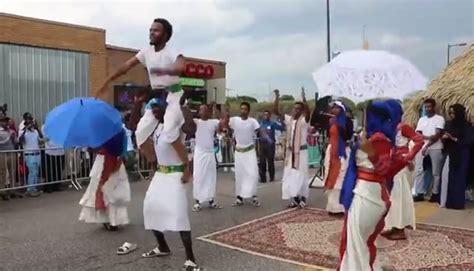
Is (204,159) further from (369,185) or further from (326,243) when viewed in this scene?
(369,185)

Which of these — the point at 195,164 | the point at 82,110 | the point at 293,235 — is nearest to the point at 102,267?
the point at 82,110

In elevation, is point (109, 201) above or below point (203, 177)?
below

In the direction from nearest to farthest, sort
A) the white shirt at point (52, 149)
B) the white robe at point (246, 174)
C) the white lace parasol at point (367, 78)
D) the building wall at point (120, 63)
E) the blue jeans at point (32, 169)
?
the white lace parasol at point (367, 78) → the white robe at point (246, 174) → the blue jeans at point (32, 169) → the white shirt at point (52, 149) → the building wall at point (120, 63)

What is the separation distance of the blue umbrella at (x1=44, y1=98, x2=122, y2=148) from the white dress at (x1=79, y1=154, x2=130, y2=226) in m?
0.71

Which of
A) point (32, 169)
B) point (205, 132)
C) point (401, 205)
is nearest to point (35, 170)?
→ point (32, 169)

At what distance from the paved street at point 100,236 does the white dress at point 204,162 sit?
31 centimetres

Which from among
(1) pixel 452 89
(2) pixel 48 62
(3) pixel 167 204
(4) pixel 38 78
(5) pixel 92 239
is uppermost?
(2) pixel 48 62

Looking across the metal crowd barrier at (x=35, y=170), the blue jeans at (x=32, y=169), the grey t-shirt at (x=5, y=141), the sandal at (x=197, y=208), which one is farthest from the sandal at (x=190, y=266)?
the grey t-shirt at (x=5, y=141)

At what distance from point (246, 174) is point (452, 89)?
416 cm

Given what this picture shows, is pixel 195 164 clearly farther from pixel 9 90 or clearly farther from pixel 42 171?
pixel 9 90

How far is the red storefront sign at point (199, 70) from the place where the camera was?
2273 cm

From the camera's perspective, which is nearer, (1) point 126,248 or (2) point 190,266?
(2) point 190,266

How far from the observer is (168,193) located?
5773mm

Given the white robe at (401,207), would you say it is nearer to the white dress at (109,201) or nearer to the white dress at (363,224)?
the white dress at (363,224)
